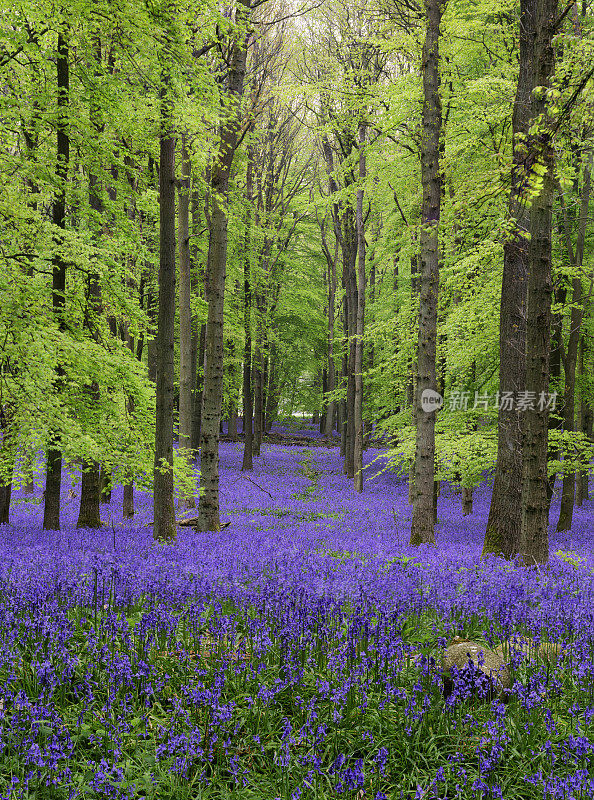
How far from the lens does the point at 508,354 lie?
9297 millimetres

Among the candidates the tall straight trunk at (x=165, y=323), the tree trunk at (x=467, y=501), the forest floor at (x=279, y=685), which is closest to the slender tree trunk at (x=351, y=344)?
the tree trunk at (x=467, y=501)

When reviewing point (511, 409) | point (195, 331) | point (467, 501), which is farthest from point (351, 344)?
point (511, 409)

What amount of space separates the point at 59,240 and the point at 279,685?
893cm

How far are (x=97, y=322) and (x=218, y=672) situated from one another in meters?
8.40

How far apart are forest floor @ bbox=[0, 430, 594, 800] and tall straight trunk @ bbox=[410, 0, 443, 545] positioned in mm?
3641

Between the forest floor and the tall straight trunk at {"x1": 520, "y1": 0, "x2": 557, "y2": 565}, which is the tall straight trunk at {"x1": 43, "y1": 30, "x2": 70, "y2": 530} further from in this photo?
the tall straight trunk at {"x1": 520, "y1": 0, "x2": 557, "y2": 565}

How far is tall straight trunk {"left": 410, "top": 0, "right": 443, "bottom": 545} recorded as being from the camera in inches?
384

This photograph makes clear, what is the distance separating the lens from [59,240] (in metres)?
9.69

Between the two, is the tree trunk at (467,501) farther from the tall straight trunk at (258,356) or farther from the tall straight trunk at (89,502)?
the tall straight trunk at (89,502)

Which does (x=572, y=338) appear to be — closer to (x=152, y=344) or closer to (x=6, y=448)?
(x=6, y=448)

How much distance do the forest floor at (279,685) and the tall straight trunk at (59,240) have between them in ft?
15.0

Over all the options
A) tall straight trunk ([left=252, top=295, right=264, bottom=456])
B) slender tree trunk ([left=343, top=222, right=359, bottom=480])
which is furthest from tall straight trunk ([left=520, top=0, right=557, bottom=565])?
tall straight trunk ([left=252, top=295, right=264, bottom=456])

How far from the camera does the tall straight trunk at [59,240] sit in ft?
30.8

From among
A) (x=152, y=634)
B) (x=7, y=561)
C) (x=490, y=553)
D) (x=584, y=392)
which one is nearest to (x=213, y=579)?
(x=152, y=634)
